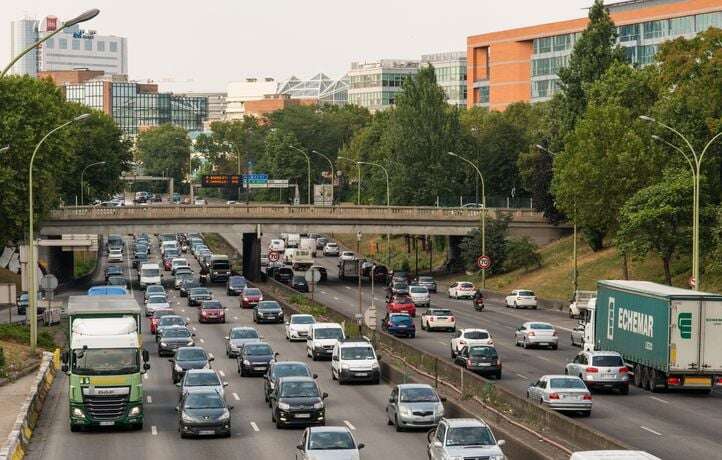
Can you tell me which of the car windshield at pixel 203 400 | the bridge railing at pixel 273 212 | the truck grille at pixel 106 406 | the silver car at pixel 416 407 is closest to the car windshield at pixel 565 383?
the silver car at pixel 416 407

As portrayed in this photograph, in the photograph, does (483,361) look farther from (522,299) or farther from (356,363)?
(522,299)

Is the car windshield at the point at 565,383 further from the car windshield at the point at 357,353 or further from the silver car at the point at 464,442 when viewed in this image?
the car windshield at the point at 357,353

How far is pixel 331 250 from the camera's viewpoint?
148875mm

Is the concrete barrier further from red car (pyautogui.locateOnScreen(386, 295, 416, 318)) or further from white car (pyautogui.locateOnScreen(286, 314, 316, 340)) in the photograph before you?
red car (pyautogui.locateOnScreen(386, 295, 416, 318))

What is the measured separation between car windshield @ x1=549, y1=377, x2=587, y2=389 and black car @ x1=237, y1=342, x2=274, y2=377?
595 inches

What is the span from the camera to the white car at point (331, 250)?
149 m

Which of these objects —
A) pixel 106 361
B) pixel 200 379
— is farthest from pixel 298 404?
pixel 106 361

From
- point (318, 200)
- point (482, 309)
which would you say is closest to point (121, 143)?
point (318, 200)

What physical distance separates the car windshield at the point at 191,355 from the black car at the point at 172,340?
8957 mm

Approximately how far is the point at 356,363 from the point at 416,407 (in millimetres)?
11555

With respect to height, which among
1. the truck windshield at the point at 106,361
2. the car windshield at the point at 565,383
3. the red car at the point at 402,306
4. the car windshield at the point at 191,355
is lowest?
the red car at the point at 402,306

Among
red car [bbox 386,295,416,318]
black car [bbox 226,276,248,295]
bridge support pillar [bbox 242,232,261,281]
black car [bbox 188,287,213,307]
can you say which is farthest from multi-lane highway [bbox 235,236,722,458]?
bridge support pillar [bbox 242,232,261,281]

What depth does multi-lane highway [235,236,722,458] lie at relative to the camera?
3700 centimetres

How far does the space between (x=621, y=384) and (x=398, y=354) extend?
34.3 feet
